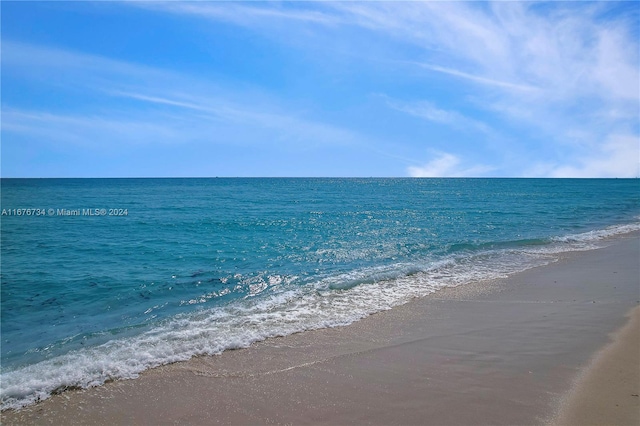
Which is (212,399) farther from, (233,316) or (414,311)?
(414,311)

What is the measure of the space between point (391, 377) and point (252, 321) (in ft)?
12.4

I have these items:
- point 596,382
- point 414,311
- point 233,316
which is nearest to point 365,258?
point 414,311

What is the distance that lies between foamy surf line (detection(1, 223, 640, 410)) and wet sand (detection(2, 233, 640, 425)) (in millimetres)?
354

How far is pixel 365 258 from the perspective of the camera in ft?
51.3

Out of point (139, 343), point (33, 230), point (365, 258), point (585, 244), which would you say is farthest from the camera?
point (33, 230)

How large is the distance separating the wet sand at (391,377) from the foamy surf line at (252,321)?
354 millimetres

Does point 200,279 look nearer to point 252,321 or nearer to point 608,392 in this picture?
point 252,321

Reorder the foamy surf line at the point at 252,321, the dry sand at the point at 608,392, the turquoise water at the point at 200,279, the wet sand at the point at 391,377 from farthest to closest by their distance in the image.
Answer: the turquoise water at the point at 200,279
the foamy surf line at the point at 252,321
the wet sand at the point at 391,377
the dry sand at the point at 608,392

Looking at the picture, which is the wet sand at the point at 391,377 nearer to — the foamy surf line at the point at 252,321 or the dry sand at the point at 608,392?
the dry sand at the point at 608,392

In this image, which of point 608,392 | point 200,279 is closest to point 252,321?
point 200,279

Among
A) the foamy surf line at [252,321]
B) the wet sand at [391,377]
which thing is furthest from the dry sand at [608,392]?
the foamy surf line at [252,321]

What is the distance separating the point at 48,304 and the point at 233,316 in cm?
547

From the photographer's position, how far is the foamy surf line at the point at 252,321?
609 cm

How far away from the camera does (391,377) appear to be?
19.0ft
